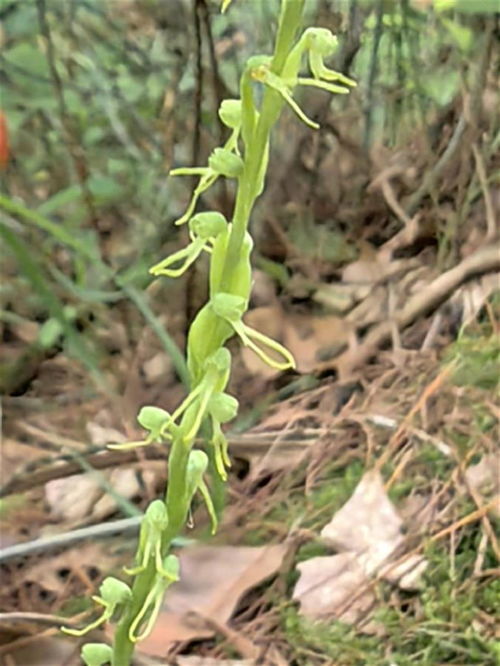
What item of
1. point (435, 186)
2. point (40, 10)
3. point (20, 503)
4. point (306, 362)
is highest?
point (40, 10)

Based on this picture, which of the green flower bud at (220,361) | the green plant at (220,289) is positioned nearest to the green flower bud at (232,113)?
the green plant at (220,289)

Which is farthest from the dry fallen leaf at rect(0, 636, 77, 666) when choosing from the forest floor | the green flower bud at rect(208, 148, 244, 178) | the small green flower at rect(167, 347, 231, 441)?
the green flower bud at rect(208, 148, 244, 178)

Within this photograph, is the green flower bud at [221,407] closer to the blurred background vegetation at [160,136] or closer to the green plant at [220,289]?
the green plant at [220,289]

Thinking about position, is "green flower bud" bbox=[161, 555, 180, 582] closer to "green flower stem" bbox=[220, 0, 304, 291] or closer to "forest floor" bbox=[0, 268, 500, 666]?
"green flower stem" bbox=[220, 0, 304, 291]

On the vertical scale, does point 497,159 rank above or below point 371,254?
above

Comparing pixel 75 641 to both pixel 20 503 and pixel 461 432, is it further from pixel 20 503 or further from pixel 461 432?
pixel 461 432

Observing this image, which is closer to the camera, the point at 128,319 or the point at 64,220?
the point at 128,319

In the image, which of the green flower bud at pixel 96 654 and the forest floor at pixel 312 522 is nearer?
the green flower bud at pixel 96 654

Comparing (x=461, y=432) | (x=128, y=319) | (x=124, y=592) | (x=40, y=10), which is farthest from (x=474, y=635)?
(x=40, y=10)
